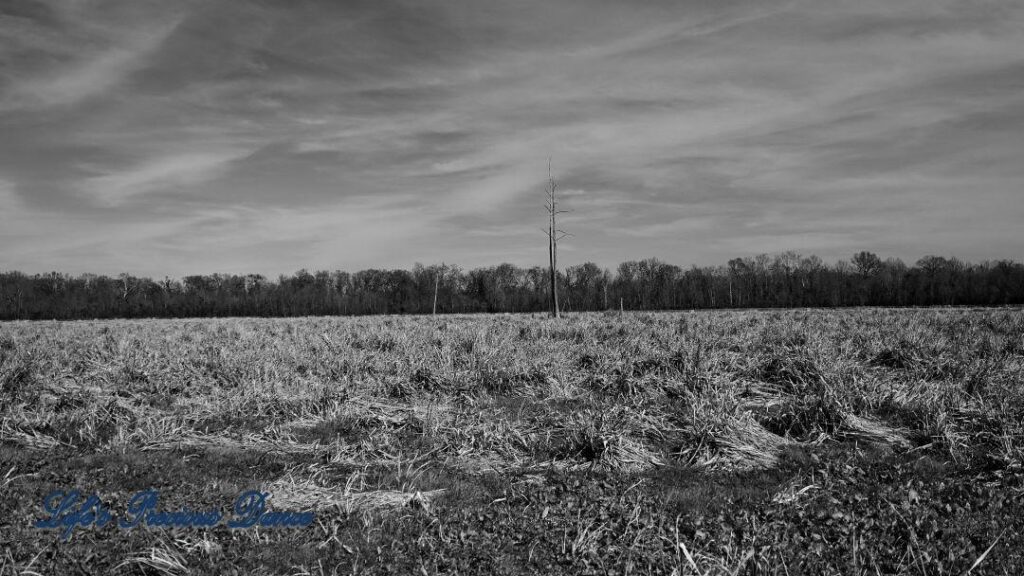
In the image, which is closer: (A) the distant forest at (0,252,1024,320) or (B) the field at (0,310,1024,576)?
(B) the field at (0,310,1024,576)

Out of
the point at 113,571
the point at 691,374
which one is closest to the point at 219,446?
the point at 113,571

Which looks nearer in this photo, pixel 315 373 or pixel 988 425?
pixel 988 425

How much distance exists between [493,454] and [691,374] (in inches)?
177

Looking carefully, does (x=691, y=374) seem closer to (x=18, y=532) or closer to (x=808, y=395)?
(x=808, y=395)

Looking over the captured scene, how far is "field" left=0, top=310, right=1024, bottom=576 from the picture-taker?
4.12 metres

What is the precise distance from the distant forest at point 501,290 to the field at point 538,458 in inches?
2558

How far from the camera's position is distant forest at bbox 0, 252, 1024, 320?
77.1m

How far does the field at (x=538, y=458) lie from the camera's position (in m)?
4.12

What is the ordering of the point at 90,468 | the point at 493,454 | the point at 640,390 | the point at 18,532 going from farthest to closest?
the point at 640,390 → the point at 493,454 → the point at 90,468 → the point at 18,532

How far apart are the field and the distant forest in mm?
64965

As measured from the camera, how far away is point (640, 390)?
914 cm

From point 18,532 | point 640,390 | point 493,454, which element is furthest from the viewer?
point 640,390

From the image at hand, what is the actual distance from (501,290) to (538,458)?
81113 millimetres

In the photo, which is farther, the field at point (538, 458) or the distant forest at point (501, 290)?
the distant forest at point (501, 290)
